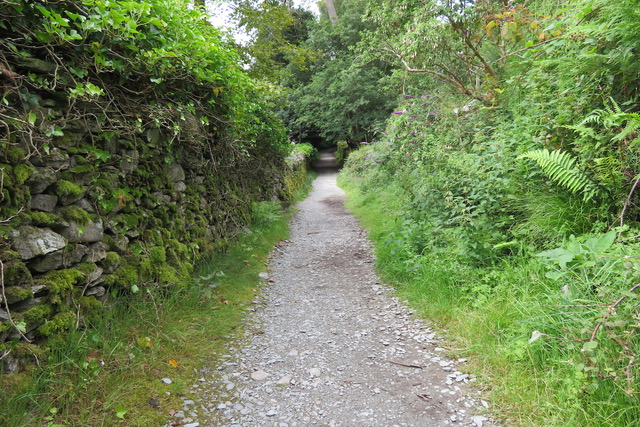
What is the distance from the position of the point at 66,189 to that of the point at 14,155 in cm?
42

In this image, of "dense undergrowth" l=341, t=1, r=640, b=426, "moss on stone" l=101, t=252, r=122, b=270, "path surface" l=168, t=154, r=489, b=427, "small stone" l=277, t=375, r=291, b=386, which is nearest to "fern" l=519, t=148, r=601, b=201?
"dense undergrowth" l=341, t=1, r=640, b=426

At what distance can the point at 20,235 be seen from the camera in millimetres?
2256

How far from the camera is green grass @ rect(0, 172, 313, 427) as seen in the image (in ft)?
6.93

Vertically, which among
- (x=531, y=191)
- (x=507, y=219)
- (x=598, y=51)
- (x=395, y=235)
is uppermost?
(x=598, y=51)

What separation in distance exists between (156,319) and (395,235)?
402cm

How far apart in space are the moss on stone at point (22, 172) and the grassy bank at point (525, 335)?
11.8 feet

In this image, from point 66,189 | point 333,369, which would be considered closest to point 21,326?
point 66,189

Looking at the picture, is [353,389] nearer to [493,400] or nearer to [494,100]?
[493,400]

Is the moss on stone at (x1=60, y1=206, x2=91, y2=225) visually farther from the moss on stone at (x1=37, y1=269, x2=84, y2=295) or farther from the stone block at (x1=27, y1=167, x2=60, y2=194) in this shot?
the moss on stone at (x1=37, y1=269, x2=84, y2=295)

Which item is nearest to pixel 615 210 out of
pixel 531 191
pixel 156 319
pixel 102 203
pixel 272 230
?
pixel 531 191

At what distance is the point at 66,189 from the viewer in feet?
8.55

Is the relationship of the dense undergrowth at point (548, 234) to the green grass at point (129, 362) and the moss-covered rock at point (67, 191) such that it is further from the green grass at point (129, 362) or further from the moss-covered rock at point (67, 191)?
the moss-covered rock at point (67, 191)

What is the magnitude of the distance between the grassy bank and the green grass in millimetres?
2361

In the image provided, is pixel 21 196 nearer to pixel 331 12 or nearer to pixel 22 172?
pixel 22 172
